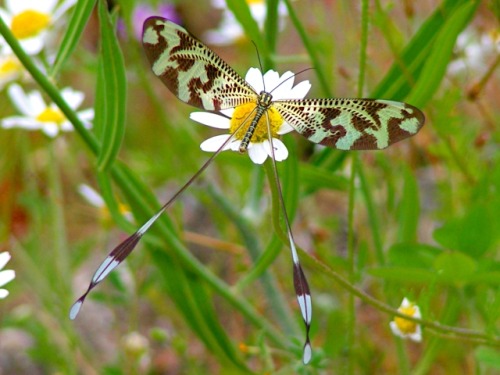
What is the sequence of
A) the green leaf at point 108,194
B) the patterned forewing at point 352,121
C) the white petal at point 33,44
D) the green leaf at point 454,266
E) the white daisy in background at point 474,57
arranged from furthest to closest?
the white daisy in background at point 474,57
the white petal at point 33,44
the green leaf at point 108,194
the green leaf at point 454,266
the patterned forewing at point 352,121

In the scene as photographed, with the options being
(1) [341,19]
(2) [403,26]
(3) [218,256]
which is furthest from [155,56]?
(2) [403,26]

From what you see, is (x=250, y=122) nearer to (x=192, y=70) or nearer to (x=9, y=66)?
(x=192, y=70)

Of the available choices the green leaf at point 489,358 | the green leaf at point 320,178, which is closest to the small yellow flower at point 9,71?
the green leaf at point 320,178

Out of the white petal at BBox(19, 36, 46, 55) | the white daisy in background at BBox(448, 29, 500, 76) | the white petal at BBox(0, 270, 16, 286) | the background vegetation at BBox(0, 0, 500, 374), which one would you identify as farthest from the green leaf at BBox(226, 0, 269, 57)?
the white daisy in background at BBox(448, 29, 500, 76)

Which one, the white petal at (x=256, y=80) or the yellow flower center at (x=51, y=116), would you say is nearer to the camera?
the white petal at (x=256, y=80)

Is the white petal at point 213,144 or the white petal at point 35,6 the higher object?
the white petal at point 35,6

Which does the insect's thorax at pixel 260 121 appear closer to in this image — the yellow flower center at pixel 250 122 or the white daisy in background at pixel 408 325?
the yellow flower center at pixel 250 122

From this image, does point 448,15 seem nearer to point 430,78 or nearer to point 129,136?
point 430,78
